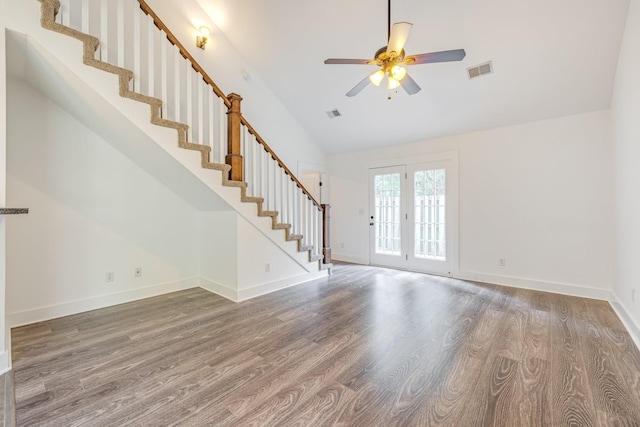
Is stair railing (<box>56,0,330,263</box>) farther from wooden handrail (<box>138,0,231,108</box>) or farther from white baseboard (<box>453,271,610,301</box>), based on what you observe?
white baseboard (<box>453,271,610,301</box>)

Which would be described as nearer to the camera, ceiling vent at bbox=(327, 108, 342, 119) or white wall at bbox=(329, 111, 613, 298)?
white wall at bbox=(329, 111, 613, 298)

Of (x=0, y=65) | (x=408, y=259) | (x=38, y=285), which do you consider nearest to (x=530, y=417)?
(x=408, y=259)

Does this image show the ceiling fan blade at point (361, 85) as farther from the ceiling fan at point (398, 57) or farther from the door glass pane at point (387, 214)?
the door glass pane at point (387, 214)

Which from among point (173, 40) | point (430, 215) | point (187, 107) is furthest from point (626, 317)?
point (173, 40)

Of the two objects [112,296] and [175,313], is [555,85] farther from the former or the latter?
[112,296]

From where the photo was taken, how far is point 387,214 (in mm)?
5367

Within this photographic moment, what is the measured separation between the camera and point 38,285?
2779 mm

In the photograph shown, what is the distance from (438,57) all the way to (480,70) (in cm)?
170

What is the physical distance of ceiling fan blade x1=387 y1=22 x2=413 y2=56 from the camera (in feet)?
6.52

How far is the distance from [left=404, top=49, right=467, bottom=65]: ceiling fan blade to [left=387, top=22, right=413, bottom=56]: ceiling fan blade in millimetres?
133

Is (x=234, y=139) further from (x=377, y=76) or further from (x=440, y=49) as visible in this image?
(x=440, y=49)

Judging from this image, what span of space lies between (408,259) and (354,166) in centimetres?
218

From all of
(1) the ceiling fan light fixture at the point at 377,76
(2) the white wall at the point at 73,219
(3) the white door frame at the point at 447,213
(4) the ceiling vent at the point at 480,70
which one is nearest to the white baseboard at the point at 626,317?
(3) the white door frame at the point at 447,213

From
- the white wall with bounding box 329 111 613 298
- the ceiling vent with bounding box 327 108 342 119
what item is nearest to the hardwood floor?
the white wall with bounding box 329 111 613 298
